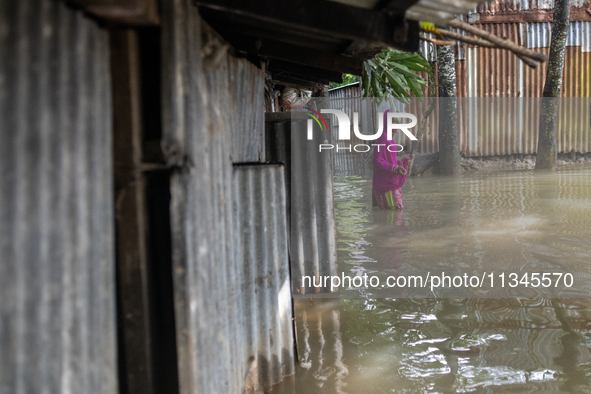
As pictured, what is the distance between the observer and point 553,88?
39.9ft

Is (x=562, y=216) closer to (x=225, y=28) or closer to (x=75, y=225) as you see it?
(x=225, y=28)

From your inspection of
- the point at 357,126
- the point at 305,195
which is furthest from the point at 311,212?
the point at 357,126

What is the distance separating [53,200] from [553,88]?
43.1ft

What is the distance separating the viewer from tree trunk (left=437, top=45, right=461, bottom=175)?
11.8 metres

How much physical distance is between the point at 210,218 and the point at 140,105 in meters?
0.54

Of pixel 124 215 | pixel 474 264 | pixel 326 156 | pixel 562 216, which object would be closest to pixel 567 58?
pixel 562 216

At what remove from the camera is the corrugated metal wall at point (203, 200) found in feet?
6.24

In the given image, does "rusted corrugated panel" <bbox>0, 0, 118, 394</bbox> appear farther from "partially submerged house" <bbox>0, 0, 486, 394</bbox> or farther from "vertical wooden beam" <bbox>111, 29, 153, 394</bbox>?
"vertical wooden beam" <bbox>111, 29, 153, 394</bbox>

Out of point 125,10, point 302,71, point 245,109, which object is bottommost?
point 245,109

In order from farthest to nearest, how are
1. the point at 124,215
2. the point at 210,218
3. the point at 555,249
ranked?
the point at 555,249, the point at 210,218, the point at 124,215

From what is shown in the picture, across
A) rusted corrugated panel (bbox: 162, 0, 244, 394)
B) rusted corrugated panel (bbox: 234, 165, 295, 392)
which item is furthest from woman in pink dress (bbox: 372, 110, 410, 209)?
rusted corrugated panel (bbox: 162, 0, 244, 394)

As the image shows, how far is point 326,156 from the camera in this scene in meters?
4.40

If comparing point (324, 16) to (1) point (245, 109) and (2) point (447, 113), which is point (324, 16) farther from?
(2) point (447, 113)

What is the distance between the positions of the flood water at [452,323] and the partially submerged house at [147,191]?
0.65 meters
